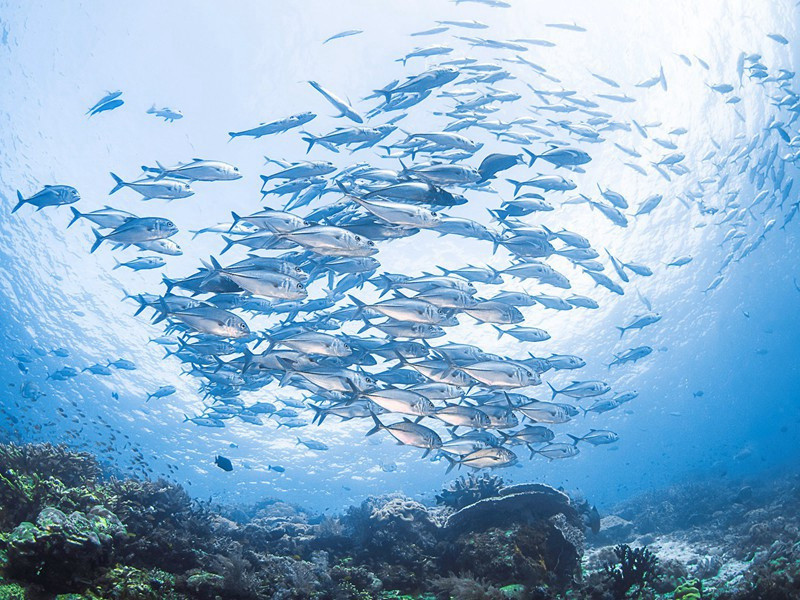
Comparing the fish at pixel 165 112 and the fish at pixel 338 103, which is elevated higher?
the fish at pixel 165 112

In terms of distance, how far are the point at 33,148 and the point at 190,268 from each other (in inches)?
373

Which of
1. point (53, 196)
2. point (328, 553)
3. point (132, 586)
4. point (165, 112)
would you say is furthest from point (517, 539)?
point (165, 112)

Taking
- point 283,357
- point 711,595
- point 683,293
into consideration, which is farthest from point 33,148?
point 683,293

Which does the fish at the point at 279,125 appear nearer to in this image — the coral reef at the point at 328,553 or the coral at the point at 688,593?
the coral reef at the point at 328,553

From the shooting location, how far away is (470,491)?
359 inches

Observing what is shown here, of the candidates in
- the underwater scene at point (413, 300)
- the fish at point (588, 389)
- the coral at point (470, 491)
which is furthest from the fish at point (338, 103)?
the coral at point (470, 491)

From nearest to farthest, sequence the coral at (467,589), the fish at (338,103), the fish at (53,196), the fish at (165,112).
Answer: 1. the coral at (467,589)
2. the fish at (53,196)
3. the fish at (338,103)
4. the fish at (165,112)

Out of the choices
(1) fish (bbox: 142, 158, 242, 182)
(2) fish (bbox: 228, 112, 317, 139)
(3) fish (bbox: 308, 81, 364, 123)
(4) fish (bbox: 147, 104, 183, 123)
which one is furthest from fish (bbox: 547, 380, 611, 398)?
(4) fish (bbox: 147, 104, 183, 123)

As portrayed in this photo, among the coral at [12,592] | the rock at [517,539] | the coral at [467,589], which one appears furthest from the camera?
the rock at [517,539]

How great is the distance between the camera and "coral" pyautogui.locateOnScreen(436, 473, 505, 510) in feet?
29.3

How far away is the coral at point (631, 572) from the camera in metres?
6.16

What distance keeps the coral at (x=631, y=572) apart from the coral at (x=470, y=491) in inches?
102

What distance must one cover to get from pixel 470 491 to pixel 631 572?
3.43m

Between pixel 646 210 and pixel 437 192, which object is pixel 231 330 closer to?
pixel 437 192
